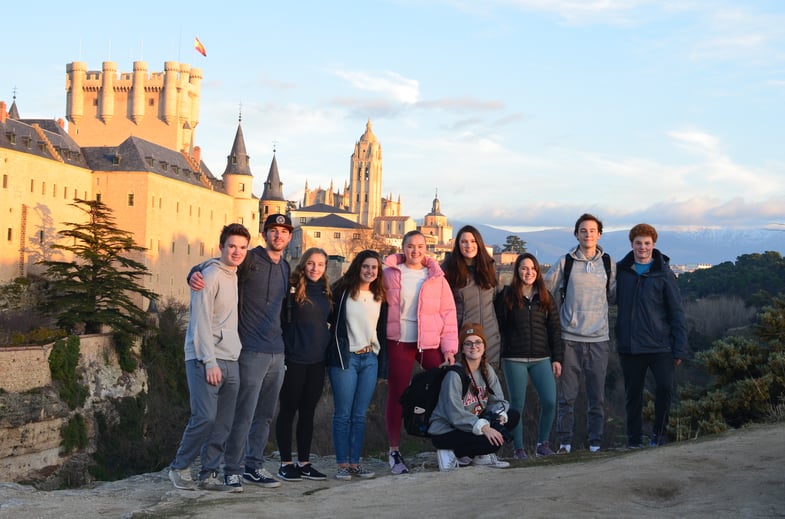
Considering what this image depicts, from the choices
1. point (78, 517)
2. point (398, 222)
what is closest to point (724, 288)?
point (78, 517)

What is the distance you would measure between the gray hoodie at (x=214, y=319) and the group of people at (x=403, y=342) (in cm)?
1

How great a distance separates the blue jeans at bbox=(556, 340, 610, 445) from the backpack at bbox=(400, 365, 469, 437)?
160 cm

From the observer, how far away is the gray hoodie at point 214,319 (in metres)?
8.78

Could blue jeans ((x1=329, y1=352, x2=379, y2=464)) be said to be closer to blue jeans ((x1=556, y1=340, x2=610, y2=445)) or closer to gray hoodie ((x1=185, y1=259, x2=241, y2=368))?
gray hoodie ((x1=185, y1=259, x2=241, y2=368))

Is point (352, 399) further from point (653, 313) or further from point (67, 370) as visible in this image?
point (67, 370)

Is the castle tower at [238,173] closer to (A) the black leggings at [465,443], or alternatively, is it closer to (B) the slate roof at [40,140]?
(B) the slate roof at [40,140]

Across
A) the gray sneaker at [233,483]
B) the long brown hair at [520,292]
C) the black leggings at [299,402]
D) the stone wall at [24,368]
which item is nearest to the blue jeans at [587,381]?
the long brown hair at [520,292]

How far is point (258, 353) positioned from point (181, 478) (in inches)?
52.8

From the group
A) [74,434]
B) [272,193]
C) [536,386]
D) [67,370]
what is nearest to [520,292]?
[536,386]

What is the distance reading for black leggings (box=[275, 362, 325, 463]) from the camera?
9.73 metres

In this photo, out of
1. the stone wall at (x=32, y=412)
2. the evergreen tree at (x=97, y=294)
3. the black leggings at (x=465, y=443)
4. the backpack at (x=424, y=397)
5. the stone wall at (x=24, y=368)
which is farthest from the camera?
the evergreen tree at (x=97, y=294)

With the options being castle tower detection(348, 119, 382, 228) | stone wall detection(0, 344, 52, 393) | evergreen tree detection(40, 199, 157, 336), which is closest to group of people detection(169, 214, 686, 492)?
stone wall detection(0, 344, 52, 393)

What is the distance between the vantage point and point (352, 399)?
32.7 ft

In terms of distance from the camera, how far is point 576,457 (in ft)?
32.0
